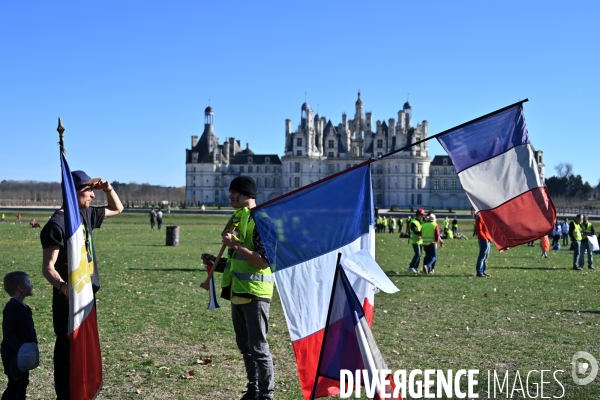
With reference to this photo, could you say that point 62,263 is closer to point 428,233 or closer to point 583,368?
point 583,368

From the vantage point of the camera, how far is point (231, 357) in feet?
24.5

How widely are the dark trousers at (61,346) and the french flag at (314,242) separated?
158cm

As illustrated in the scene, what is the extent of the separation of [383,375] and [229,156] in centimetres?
12611

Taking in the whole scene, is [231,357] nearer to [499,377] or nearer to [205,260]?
[205,260]

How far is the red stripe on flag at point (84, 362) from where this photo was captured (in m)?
5.14

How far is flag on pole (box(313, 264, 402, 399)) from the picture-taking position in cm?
486

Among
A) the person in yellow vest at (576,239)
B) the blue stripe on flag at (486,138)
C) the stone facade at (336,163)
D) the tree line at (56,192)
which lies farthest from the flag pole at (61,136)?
the tree line at (56,192)

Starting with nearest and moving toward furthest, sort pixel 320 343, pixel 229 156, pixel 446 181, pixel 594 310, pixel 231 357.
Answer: pixel 320 343, pixel 231 357, pixel 594 310, pixel 446 181, pixel 229 156

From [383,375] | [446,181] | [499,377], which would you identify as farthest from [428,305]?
[446,181]

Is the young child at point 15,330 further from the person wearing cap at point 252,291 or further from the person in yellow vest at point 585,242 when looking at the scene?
the person in yellow vest at point 585,242

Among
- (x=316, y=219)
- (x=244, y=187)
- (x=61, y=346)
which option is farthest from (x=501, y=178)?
(x=61, y=346)

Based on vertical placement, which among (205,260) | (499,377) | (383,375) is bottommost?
(499,377)

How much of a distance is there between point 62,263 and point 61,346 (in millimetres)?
625

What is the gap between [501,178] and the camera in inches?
244
